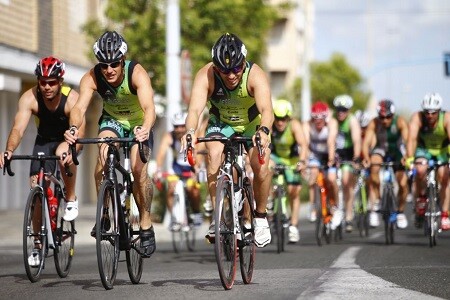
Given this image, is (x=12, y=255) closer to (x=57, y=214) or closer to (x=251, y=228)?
(x=57, y=214)

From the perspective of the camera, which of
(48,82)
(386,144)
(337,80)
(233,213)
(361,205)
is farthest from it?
(337,80)

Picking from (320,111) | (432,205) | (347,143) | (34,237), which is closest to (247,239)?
(34,237)

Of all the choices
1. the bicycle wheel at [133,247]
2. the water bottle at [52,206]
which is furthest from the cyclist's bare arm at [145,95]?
the water bottle at [52,206]

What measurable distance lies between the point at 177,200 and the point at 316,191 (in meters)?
Answer: 2.11

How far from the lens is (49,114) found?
1230 cm

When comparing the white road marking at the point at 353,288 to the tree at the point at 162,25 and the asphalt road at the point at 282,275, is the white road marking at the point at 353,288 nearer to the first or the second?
the asphalt road at the point at 282,275

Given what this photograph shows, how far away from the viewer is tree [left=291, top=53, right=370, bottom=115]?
2879 inches

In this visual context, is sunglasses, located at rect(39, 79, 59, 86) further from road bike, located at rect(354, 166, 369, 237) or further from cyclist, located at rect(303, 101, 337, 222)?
road bike, located at rect(354, 166, 369, 237)

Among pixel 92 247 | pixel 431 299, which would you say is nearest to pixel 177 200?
pixel 92 247

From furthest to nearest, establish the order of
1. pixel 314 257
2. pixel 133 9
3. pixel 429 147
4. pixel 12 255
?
pixel 133 9 → pixel 429 147 → pixel 12 255 → pixel 314 257

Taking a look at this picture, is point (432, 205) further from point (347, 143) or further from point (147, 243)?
point (147, 243)

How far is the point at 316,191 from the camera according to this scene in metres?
18.6

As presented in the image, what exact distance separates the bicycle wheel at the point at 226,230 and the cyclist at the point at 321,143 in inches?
327

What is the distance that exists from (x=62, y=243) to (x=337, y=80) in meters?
62.9
